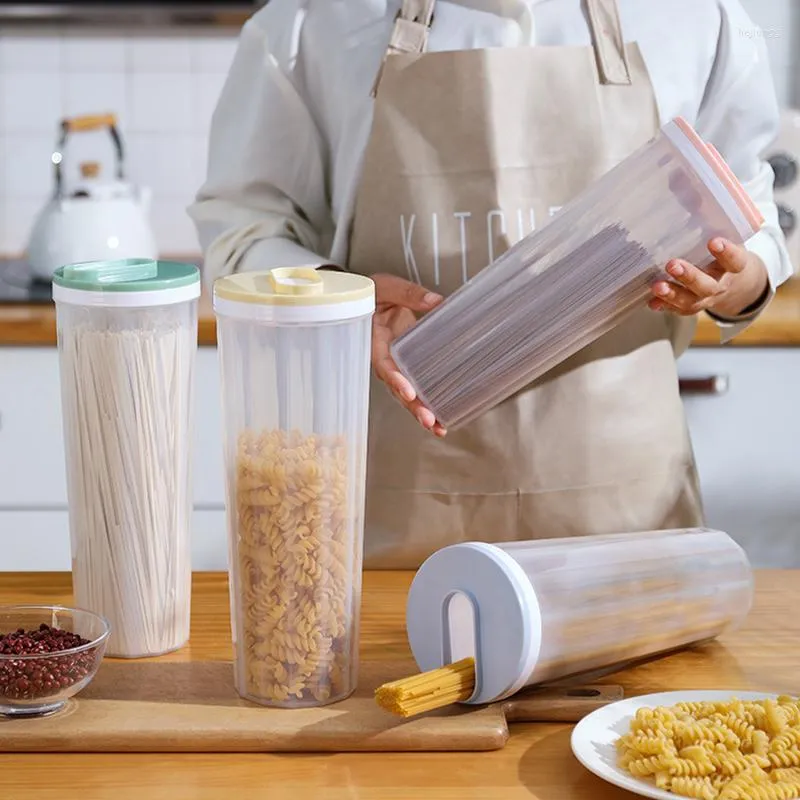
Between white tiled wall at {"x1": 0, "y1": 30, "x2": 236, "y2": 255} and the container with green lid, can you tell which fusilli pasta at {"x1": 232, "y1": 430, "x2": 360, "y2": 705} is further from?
white tiled wall at {"x1": 0, "y1": 30, "x2": 236, "y2": 255}

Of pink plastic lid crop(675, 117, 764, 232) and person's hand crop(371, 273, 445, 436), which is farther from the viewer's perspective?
person's hand crop(371, 273, 445, 436)

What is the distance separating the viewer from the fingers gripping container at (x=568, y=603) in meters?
0.89

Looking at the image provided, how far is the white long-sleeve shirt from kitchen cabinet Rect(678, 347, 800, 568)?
0.68 m


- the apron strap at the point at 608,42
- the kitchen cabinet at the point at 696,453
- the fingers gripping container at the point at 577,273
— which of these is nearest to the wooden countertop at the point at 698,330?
the kitchen cabinet at the point at 696,453

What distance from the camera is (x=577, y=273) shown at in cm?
105

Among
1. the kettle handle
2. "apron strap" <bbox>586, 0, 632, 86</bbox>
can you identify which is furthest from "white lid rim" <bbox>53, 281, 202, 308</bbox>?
the kettle handle

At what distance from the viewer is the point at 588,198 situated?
1.03m

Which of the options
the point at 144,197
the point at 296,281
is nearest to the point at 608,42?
the point at 296,281

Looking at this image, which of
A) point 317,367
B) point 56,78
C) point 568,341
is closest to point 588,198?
point 568,341

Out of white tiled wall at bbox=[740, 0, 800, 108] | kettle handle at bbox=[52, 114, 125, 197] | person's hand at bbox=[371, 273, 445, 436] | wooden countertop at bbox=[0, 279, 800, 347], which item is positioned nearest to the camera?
person's hand at bbox=[371, 273, 445, 436]

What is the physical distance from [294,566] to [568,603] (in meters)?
0.19

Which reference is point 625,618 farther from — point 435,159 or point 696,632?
point 435,159

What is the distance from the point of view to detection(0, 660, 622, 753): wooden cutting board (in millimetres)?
866

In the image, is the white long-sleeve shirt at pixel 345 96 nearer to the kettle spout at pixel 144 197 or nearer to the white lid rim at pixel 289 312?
the white lid rim at pixel 289 312
